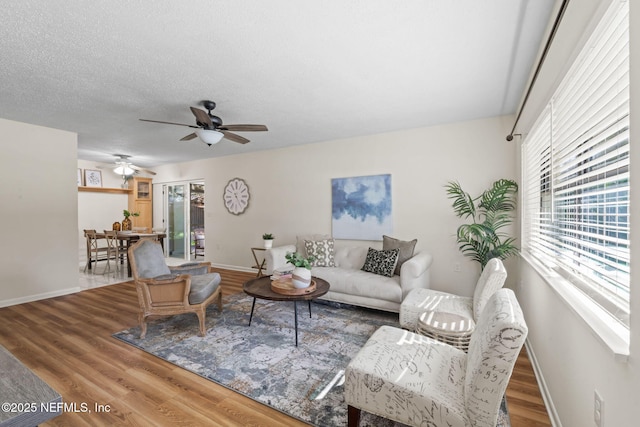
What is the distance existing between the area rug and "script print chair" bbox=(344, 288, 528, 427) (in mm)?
422

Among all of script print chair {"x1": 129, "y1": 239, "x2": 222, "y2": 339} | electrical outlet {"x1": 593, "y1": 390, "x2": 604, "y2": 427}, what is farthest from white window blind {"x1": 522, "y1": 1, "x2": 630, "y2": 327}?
script print chair {"x1": 129, "y1": 239, "x2": 222, "y2": 339}

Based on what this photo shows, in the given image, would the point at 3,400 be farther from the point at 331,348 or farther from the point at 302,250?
the point at 302,250

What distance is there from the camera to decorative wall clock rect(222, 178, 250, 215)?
19.5 ft

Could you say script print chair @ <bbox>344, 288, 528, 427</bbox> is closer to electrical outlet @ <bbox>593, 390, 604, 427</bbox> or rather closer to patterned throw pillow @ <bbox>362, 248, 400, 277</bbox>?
electrical outlet @ <bbox>593, 390, 604, 427</bbox>

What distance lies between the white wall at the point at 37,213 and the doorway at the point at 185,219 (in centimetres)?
273

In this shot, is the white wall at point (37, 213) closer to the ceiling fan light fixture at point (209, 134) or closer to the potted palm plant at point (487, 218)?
the ceiling fan light fixture at point (209, 134)

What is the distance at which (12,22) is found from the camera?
1859mm

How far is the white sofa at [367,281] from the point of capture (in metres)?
3.21

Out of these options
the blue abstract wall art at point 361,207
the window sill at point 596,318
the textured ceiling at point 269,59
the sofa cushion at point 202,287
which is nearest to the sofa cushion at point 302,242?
the blue abstract wall art at point 361,207

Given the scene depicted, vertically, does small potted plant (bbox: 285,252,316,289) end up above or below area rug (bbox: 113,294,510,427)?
above

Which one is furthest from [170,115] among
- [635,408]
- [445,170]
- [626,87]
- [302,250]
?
[635,408]

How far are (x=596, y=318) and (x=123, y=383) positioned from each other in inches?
115

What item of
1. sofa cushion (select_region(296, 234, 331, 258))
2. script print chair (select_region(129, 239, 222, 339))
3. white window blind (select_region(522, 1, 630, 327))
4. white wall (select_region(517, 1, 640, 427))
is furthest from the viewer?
sofa cushion (select_region(296, 234, 331, 258))

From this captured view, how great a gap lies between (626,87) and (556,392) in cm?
170
